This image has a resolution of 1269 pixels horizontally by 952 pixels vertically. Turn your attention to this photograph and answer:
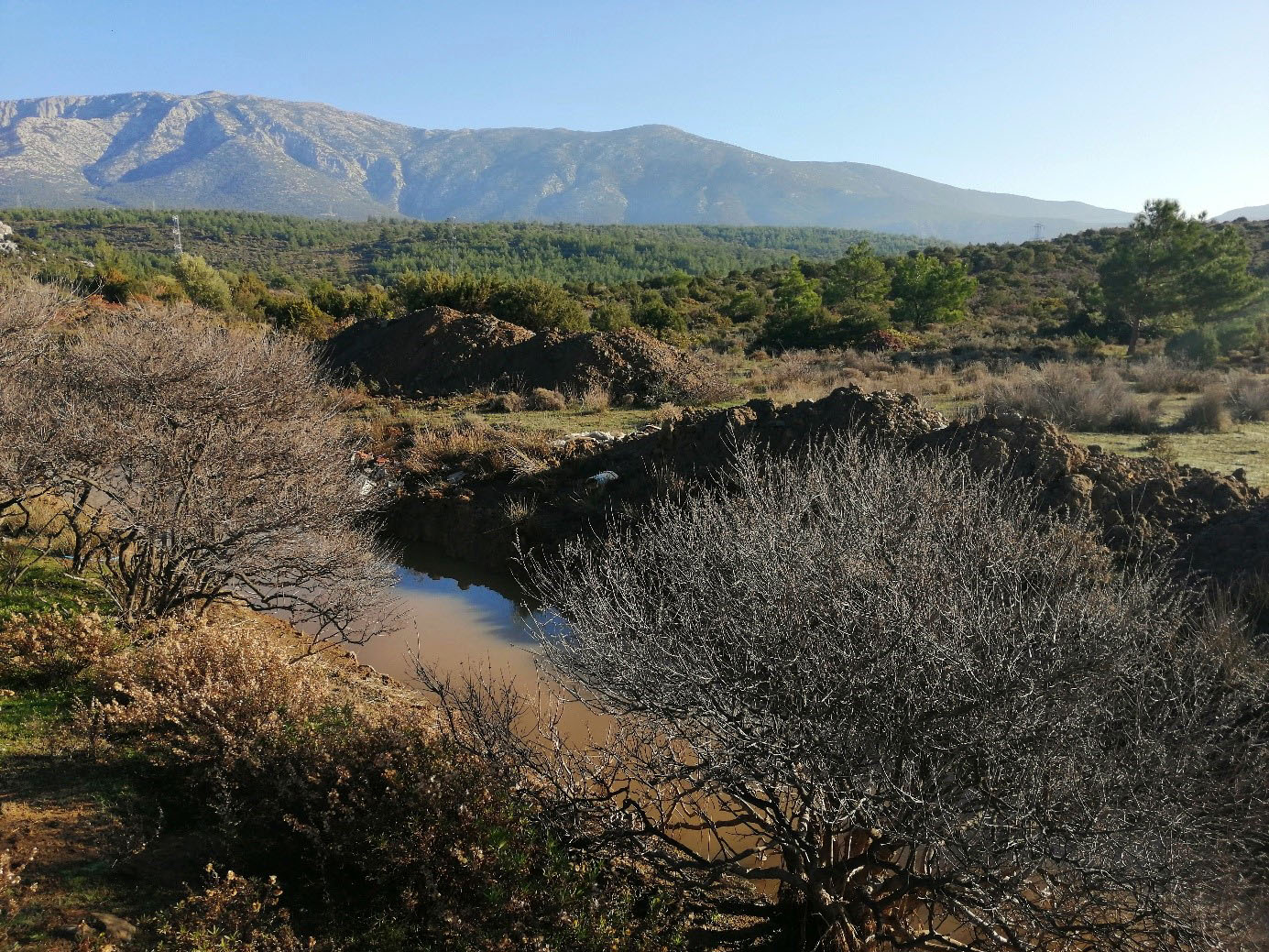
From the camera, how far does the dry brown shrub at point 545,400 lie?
18.9m

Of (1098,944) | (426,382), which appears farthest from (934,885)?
(426,382)

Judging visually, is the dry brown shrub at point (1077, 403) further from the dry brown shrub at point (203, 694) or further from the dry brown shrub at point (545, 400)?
the dry brown shrub at point (203, 694)

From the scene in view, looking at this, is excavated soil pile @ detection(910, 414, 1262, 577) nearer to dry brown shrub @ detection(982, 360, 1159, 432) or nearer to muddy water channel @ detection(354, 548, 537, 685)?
dry brown shrub @ detection(982, 360, 1159, 432)

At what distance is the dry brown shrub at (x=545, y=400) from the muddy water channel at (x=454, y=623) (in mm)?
6824

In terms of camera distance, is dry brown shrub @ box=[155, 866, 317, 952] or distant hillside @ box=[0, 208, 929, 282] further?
distant hillside @ box=[0, 208, 929, 282]

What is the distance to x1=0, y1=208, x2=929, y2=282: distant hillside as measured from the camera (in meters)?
71.6

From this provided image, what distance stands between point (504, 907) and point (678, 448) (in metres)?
8.80

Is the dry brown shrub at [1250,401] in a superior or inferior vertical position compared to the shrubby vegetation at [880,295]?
inferior

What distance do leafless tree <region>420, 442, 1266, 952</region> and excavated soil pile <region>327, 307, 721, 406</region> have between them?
14.9 metres

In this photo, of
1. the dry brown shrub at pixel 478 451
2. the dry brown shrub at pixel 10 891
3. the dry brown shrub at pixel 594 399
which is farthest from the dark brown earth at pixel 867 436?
the dry brown shrub at pixel 10 891

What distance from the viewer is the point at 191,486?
22.7 feet

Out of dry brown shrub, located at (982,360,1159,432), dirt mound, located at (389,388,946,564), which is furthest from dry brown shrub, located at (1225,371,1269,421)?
dirt mound, located at (389,388,946,564)

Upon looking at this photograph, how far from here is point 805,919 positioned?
4117 mm

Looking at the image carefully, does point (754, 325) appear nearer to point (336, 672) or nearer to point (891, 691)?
point (336, 672)
